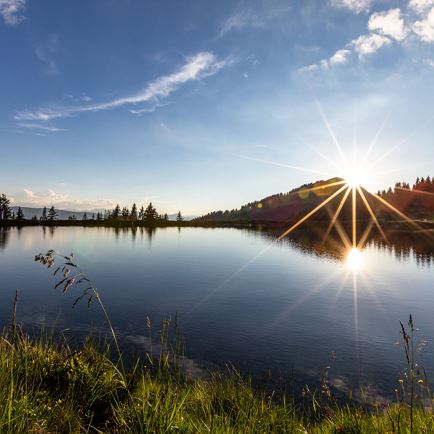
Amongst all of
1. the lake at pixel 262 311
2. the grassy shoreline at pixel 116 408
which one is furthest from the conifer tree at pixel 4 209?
the grassy shoreline at pixel 116 408

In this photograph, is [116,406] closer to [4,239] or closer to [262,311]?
[262,311]

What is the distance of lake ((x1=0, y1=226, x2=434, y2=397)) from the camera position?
51.9 ft

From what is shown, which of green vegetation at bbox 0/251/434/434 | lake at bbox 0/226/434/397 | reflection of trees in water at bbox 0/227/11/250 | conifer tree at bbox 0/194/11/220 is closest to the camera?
green vegetation at bbox 0/251/434/434

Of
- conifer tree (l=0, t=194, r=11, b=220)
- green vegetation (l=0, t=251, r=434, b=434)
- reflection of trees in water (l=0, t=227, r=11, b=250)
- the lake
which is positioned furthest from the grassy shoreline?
conifer tree (l=0, t=194, r=11, b=220)

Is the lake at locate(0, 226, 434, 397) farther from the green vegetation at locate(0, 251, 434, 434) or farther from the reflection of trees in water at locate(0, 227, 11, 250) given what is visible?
the reflection of trees in water at locate(0, 227, 11, 250)

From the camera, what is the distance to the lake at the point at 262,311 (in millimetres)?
15828

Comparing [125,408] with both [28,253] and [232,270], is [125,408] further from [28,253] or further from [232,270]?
[28,253]

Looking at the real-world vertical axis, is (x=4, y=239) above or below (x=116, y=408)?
below

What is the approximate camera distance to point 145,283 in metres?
35.1

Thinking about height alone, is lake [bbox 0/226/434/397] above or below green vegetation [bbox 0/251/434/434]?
below

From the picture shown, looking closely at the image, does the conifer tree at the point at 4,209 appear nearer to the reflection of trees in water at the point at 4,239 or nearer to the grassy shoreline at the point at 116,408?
the reflection of trees in water at the point at 4,239

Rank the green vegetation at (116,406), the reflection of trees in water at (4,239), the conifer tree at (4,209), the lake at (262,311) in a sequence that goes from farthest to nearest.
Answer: the conifer tree at (4,209) < the reflection of trees in water at (4,239) < the lake at (262,311) < the green vegetation at (116,406)

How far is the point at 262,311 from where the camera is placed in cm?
2541

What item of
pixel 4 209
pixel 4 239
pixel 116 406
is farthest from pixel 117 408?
pixel 4 209
